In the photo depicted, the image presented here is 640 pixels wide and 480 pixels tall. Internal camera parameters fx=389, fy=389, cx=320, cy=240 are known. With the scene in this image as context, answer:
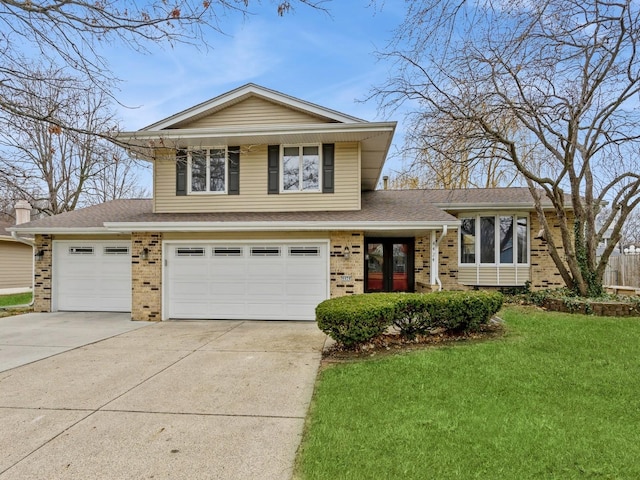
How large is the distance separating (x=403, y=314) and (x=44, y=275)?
34.5ft

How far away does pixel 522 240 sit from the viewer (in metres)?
12.8

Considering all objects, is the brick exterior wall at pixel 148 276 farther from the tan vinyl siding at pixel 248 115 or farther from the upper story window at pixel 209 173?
the tan vinyl siding at pixel 248 115

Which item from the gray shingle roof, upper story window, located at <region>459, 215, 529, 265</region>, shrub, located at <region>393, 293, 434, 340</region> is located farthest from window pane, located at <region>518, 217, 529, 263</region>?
shrub, located at <region>393, 293, 434, 340</region>

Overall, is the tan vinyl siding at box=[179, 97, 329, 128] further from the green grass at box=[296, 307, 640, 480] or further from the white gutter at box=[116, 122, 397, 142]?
the green grass at box=[296, 307, 640, 480]

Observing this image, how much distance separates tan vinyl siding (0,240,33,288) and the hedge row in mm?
19231

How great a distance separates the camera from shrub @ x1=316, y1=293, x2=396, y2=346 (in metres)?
6.22

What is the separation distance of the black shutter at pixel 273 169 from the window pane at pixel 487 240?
23.1ft

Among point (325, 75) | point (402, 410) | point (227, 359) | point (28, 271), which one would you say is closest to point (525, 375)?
point (402, 410)

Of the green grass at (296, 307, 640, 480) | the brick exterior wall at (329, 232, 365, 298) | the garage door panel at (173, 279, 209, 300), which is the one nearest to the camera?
the green grass at (296, 307, 640, 480)

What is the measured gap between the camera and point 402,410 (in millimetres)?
4070

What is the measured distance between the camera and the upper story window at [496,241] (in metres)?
12.8

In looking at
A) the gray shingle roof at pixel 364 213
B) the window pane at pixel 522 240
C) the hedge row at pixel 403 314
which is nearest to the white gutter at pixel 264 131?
the gray shingle roof at pixel 364 213

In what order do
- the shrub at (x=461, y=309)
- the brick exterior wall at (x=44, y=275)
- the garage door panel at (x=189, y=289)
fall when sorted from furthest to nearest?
the brick exterior wall at (x=44, y=275), the garage door panel at (x=189, y=289), the shrub at (x=461, y=309)

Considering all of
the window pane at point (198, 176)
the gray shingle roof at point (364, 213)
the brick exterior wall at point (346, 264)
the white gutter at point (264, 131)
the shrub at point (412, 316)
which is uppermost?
the white gutter at point (264, 131)
